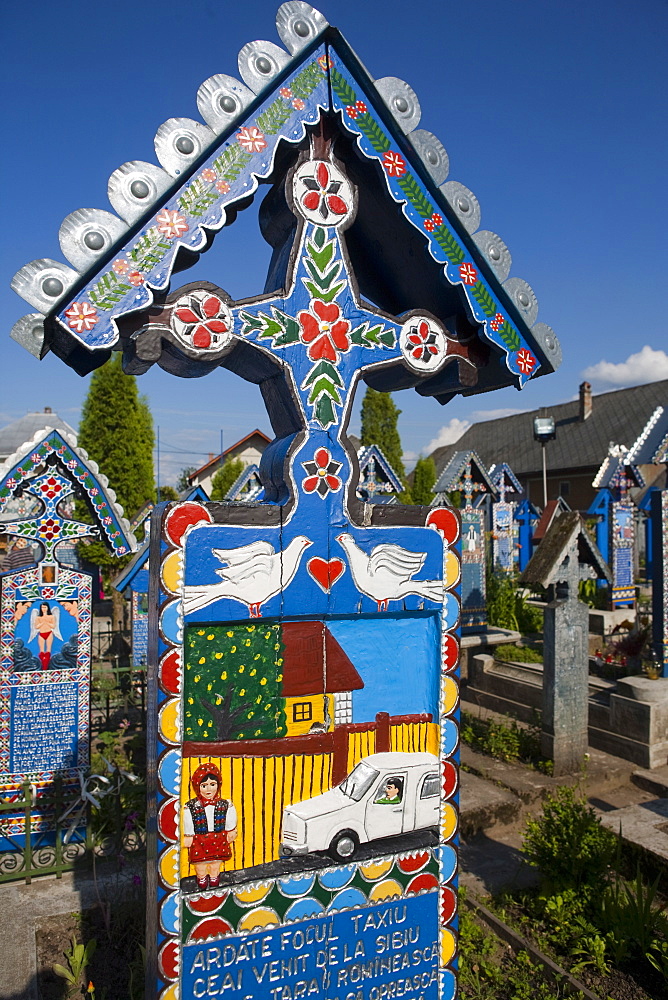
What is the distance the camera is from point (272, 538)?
275 cm

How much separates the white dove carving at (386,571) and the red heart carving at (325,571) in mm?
58

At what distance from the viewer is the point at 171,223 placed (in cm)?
261

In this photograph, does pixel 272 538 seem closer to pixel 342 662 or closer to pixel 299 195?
pixel 342 662

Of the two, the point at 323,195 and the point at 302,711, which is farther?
the point at 323,195

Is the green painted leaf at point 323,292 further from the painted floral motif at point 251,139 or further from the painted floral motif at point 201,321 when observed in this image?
the painted floral motif at point 251,139

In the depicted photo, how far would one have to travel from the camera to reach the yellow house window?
279 cm

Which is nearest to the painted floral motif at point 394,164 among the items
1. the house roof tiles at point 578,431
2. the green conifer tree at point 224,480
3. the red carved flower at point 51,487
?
the red carved flower at point 51,487

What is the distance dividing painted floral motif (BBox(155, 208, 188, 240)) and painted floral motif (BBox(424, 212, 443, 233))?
1.03 metres

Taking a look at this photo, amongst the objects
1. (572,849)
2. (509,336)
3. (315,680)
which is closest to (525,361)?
(509,336)

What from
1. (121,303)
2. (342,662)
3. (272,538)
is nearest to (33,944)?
(342,662)

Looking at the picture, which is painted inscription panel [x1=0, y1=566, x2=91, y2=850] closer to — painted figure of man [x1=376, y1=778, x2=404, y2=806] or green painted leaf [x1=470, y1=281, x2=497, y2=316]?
painted figure of man [x1=376, y1=778, x2=404, y2=806]

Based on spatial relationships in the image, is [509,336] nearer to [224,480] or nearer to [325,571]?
[325,571]

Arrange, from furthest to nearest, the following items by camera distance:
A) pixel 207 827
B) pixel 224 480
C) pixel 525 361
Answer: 1. pixel 224 480
2. pixel 525 361
3. pixel 207 827

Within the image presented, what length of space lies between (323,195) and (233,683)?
2000mm
